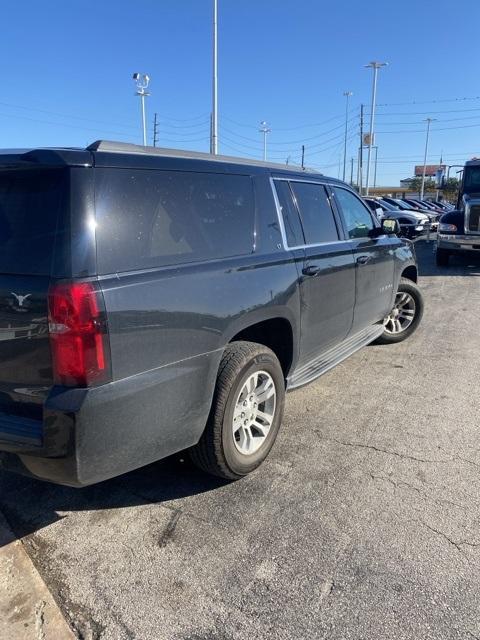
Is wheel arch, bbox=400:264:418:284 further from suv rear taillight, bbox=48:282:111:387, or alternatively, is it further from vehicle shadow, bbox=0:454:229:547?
suv rear taillight, bbox=48:282:111:387

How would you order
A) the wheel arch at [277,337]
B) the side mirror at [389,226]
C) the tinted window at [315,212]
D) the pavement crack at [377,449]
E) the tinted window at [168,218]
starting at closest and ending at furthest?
the tinted window at [168,218], the wheel arch at [277,337], the pavement crack at [377,449], the tinted window at [315,212], the side mirror at [389,226]

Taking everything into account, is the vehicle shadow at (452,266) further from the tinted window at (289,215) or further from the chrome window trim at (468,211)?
the tinted window at (289,215)

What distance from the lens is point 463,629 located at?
2.22 metres

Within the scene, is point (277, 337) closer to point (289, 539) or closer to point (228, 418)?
point (228, 418)

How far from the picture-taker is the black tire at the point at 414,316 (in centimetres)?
625

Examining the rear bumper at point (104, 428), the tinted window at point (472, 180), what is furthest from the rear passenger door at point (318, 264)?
the tinted window at point (472, 180)

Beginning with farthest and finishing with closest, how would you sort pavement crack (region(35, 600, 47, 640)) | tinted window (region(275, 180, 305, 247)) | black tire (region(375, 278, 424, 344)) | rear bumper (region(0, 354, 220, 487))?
1. black tire (region(375, 278, 424, 344))
2. tinted window (region(275, 180, 305, 247))
3. rear bumper (region(0, 354, 220, 487))
4. pavement crack (region(35, 600, 47, 640))

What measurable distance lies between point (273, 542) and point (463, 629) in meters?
0.94

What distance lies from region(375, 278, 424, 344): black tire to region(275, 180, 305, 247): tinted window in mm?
2715

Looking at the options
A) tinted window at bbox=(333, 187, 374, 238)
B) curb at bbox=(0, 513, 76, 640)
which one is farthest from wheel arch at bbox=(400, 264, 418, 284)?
curb at bbox=(0, 513, 76, 640)

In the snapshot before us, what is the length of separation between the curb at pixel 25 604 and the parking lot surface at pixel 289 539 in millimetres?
52

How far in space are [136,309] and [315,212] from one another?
89.7 inches

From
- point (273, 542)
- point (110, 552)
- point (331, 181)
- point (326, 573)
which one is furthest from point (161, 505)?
point (331, 181)

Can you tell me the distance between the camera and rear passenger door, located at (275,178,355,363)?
3.82 metres
